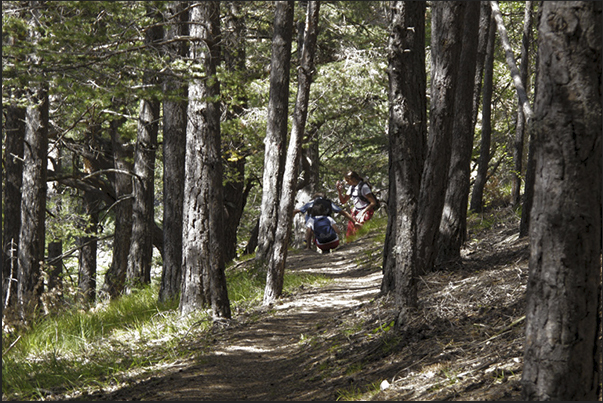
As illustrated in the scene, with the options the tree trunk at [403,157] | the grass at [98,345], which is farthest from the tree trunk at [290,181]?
the tree trunk at [403,157]

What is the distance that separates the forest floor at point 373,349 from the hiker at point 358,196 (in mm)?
4348

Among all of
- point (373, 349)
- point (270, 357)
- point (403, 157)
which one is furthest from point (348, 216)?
point (373, 349)

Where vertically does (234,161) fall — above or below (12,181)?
above

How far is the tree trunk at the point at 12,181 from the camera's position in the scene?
36.4 ft

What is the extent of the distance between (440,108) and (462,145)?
162 cm

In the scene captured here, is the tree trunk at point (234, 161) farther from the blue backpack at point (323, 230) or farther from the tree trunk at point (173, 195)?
the tree trunk at point (173, 195)

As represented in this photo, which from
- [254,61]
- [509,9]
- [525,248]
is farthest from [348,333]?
[509,9]

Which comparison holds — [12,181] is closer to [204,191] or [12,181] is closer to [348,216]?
[204,191]

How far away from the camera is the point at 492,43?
13.7 metres

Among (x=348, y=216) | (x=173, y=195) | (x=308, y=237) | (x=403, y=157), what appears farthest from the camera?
(x=308, y=237)

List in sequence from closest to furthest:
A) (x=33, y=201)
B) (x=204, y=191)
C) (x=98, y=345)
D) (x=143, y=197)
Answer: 1. (x=98, y=345)
2. (x=204, y=191)
3. (x=33, y=201)
4. (x=143, y=197)

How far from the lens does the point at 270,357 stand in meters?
6.66

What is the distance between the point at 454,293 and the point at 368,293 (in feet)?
7.97

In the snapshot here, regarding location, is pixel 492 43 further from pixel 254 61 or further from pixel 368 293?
pixel 368 293
